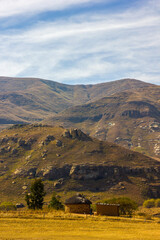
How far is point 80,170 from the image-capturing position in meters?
171

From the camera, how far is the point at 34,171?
6983 inches

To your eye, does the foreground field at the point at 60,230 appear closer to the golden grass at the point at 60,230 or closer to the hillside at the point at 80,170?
the golden grass at the point at 60,230

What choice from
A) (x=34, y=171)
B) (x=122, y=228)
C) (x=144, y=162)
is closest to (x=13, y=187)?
(x=34, y=171)

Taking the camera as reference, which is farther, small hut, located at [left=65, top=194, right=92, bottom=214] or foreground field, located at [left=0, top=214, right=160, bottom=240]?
small hut, located at [left=65, top=194, right=92, bottom=214]

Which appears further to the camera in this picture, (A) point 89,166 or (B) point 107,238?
(A) point 89,166

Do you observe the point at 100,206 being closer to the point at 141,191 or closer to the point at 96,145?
the point at 141,191

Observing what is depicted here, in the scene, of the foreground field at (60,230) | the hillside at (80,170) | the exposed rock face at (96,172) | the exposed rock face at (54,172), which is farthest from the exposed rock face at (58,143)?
the foreground field at (60,230)

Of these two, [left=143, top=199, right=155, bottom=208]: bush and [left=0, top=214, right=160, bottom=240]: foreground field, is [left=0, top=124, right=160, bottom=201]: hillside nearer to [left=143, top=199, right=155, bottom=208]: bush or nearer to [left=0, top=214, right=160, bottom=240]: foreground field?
[left=143, top=199, right=155, bottom=208]: bush

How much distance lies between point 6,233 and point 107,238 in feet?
33.8

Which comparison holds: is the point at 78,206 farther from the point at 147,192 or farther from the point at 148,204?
the point at 147,192

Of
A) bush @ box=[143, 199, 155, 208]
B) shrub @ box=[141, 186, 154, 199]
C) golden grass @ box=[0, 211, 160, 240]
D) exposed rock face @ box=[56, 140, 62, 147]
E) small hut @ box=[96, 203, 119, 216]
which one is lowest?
bush @ box=[143, 199, 155, 208]

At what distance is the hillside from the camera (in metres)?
160

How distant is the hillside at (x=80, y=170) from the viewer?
160000 mm

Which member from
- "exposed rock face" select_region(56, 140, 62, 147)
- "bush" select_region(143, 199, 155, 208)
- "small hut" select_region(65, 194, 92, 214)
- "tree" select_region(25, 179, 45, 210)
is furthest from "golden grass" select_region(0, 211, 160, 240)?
"exposed rock face" select_region(56, 140, 62, 147)
